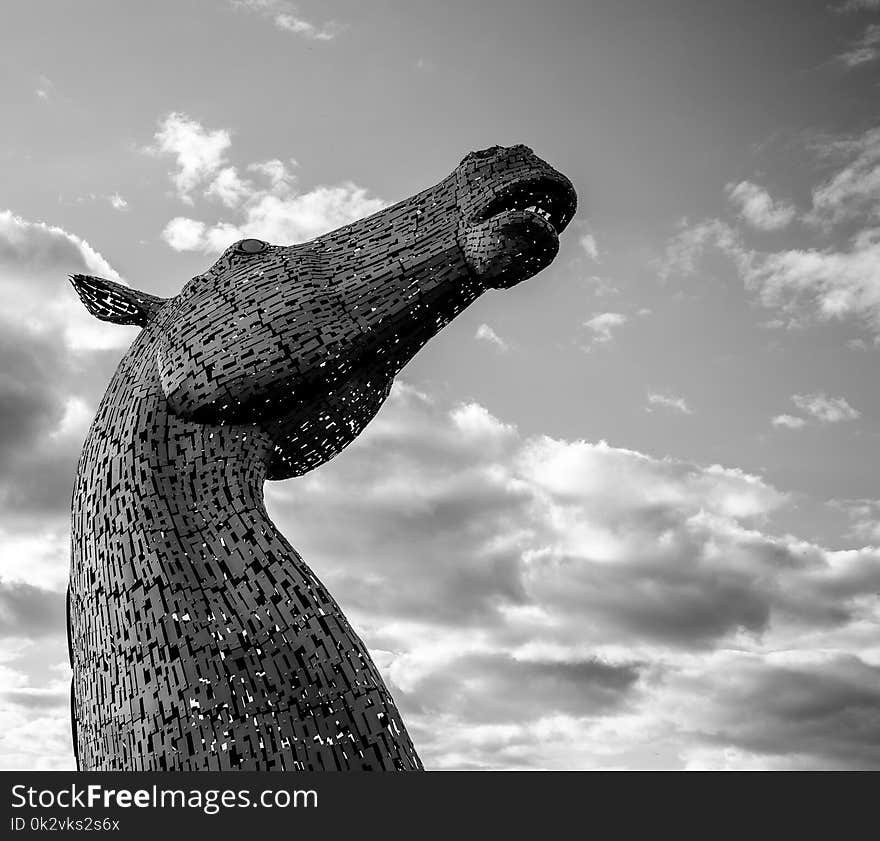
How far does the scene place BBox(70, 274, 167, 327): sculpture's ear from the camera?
4359mm

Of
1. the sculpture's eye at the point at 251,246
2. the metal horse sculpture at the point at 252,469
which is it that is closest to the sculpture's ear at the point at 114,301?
the metal horse sculpture at the point at 252,469

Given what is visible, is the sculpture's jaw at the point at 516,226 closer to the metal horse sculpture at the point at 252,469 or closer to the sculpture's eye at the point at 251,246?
the metal horse sculpture at the point at 252,469

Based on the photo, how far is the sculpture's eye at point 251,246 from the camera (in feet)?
13.6

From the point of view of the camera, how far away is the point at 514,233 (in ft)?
12.2

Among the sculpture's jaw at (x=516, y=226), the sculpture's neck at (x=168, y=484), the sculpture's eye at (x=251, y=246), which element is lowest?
the sculpture's neck at (x=168, y=484)

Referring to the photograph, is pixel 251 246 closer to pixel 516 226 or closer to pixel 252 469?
pixel 252 469

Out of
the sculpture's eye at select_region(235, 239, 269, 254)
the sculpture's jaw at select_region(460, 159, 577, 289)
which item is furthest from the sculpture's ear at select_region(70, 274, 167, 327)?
the sculpture's jaw at select_region(460, 159, 577, 289)

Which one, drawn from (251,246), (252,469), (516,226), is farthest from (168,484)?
(516,226)

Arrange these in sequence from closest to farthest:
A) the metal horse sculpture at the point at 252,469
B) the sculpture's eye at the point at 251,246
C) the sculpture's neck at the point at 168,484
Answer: the metal horse sculpture at the point at 252,469 → the sculpture's neck at the point at 168,484 → the sculpture's eye at the point at 251,246

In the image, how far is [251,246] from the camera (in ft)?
13.7

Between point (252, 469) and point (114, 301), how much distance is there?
43.7 inches

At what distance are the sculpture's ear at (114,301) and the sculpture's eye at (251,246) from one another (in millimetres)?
451
